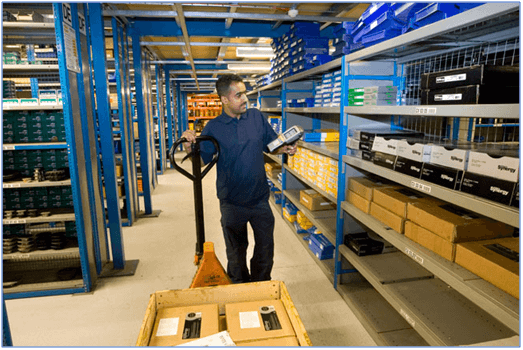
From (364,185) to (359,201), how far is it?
0.14 meters

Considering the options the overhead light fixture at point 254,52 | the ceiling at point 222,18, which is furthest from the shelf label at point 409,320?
the overhead light fixture at point 254,52

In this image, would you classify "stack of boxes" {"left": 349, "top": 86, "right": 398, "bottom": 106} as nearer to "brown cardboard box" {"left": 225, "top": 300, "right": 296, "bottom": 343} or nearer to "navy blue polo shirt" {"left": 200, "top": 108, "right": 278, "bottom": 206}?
"navy blue polo shirt" {"left": 200, "top": 108, "right": 278, "bottom": 206}

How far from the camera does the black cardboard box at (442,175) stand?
1.76 metres

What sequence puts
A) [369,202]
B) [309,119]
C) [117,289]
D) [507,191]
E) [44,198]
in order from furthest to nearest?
1. [309,119]
2. [44,198]
3. [117,289]
4. [369,202]
5. [507,191]

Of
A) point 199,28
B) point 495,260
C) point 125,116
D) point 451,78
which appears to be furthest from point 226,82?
point 125,116

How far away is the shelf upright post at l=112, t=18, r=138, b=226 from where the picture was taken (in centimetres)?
470

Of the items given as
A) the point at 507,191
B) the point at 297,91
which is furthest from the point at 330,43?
the point at 507,191

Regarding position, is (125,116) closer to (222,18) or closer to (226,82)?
(222,18)

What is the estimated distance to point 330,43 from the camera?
454 centimetres

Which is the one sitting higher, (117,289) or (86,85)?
(86,85)

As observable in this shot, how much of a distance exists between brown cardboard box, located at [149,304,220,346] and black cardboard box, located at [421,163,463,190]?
4.44 ft

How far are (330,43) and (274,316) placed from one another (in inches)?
156

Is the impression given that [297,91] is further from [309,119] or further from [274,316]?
[274,316]

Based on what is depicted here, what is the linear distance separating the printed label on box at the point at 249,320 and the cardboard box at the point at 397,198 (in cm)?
128
